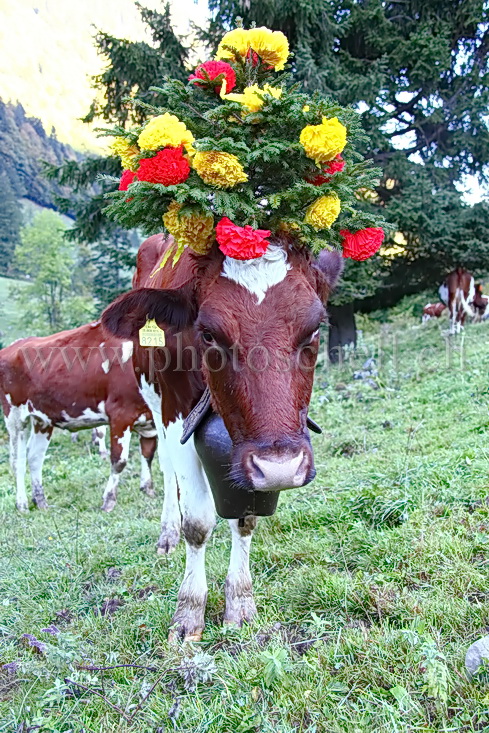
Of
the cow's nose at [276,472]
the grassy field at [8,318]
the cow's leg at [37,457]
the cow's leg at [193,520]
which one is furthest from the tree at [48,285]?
the cow's nose at [276,472]

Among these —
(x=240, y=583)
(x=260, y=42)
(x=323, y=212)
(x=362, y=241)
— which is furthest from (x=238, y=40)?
(x=240, y=583)

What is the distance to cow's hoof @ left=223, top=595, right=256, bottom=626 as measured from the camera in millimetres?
2721

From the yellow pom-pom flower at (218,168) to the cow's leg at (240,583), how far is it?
181 centimetres

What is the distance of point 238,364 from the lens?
87.8 inches

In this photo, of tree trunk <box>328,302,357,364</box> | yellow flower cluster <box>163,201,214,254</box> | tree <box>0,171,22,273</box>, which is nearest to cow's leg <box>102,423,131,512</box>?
yellow flower cluster <box>163,201,214,254</box>

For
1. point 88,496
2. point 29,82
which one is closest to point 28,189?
point 29,82

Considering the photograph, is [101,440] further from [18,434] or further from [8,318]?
[8,318]

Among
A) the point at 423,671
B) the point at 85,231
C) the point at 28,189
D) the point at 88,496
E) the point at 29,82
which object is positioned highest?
the point at 29,82

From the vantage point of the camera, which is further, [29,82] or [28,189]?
[29,82]

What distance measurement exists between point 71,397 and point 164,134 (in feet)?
17.7

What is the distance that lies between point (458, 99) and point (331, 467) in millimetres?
11724

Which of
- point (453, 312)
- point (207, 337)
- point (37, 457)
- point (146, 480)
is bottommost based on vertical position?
point (146, 480)

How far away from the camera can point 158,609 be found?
2.89 metres

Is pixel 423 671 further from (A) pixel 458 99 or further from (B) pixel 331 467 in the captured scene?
(A) pixel 458 99
